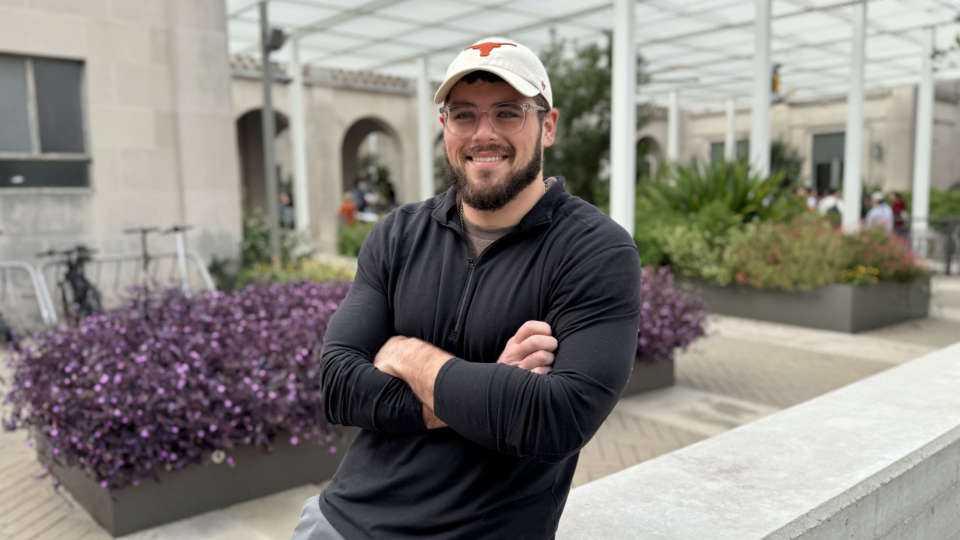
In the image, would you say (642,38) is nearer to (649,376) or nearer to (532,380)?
(649,376)

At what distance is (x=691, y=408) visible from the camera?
5.16 meters

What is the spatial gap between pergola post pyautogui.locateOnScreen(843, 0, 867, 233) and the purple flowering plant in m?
7.95

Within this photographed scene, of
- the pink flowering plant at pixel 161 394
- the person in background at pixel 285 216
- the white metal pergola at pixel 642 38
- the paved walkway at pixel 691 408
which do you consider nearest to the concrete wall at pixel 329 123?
the person in background at pixel 285 216

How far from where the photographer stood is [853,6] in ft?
39.2

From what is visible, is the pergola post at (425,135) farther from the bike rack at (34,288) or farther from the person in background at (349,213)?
the bike rack at (34,288)

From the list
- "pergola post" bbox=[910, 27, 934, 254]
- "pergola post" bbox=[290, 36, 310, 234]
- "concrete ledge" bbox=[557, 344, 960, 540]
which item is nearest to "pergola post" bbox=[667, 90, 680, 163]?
"pergola post" bbox=[910, 27, 934, 254]

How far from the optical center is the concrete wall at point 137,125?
785 cm

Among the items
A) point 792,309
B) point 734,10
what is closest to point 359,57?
point 734,10

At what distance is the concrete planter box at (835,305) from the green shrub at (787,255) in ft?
0.51

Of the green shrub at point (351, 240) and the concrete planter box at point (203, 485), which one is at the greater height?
the green shrub at point (351, 240)

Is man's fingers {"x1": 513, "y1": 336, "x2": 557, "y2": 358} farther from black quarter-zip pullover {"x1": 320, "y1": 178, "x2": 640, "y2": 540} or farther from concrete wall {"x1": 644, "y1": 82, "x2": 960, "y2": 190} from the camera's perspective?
concrete wall {"x1": 644, "y1": 82, "x2": 960, "y2": 190}

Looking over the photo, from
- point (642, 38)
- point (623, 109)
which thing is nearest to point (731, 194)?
point (623, 109)

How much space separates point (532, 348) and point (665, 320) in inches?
162

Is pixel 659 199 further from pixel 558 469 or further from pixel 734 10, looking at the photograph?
pixel 558 469
